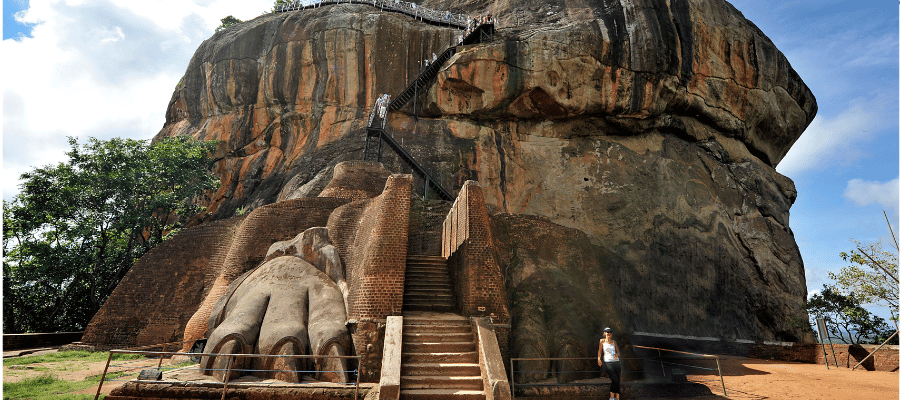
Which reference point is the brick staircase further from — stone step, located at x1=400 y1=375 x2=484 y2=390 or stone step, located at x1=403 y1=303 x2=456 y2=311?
stone step, located at x1=403 y1=303 x2=456 y2=311

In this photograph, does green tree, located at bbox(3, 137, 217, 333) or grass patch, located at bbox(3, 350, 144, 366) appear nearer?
grass patch, located at bbox(3, 350, 144, 366)

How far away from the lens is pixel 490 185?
25594 millimetres

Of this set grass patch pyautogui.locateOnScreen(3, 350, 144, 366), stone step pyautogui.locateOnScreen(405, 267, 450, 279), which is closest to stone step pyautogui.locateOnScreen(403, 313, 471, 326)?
stone step pyautogui.locateOnScreen(405, 267, 450, 279)

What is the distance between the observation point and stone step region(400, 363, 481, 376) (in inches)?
294

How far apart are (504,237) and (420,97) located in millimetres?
17468

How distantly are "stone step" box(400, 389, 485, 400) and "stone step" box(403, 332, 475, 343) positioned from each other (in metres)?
1.25

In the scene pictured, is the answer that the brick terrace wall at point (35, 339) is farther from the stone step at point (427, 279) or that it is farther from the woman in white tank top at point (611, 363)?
the woman in white tank top at point (611, 363)

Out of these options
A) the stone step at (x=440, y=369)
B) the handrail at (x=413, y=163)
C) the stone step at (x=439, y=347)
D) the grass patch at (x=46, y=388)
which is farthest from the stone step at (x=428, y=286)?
the handrail at (x=413, y=163)

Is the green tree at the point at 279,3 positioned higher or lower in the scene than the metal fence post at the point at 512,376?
higher

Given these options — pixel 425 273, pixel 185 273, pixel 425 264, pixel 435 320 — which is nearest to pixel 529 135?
pixel 425 264

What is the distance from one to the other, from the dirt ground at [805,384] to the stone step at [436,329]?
14.4 feet

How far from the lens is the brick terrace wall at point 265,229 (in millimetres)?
13164

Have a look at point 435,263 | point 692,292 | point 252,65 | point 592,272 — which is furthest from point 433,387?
point 252,65

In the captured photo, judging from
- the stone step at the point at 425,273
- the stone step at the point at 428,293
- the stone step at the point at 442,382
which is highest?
the stone step at the point at 425,273
